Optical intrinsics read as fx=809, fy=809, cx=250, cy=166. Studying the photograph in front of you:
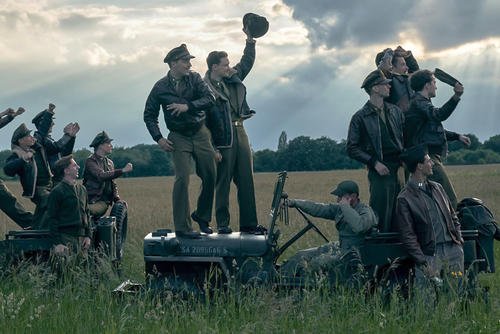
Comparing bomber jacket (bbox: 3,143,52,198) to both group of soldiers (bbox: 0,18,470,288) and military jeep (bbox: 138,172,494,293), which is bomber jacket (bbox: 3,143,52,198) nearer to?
group of soldiers (bbox: 0,18,470,288)

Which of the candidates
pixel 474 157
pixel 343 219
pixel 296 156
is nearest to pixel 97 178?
pixel 343 219

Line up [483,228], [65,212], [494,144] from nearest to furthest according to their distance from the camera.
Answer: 1. [483,228]
2. [65,212]
3. [494,144]

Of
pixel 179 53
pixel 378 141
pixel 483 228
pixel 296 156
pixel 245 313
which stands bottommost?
pixel 245 313

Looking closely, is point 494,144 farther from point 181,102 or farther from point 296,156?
point 181,102

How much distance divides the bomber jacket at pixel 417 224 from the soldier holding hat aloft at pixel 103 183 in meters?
4.21

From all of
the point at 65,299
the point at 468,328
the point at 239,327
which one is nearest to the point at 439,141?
the point at 468,328

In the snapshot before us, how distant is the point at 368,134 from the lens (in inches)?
335

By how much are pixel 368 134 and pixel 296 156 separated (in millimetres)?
Result: 50665

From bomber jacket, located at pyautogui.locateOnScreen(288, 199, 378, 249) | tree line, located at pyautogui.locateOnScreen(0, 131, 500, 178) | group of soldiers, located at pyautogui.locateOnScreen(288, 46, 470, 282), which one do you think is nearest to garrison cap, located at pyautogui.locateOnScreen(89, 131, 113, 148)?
group of soldiers, located at pyautogui.locateOnScreen(288, 46, 470, 282)

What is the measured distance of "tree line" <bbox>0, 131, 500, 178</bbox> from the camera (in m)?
58.2

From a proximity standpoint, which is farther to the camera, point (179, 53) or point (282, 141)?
point (282, 141)

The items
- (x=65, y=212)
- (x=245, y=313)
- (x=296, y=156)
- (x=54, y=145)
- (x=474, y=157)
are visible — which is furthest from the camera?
(x=474, y=157)

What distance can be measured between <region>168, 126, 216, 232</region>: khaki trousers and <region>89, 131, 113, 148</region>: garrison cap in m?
2.49

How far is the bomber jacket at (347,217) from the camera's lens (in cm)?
747
